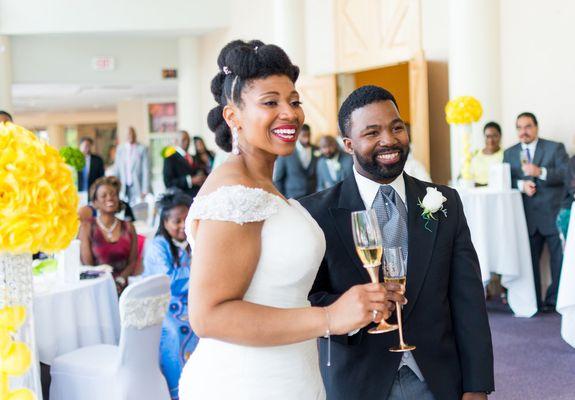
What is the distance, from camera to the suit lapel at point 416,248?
2.09 meters

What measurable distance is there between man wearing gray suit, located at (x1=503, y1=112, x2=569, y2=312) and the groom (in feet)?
17.5

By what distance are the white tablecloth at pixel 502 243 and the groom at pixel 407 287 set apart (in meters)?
4.99

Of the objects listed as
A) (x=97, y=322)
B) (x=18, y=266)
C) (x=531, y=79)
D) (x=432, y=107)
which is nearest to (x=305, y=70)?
(x=432, y=107)

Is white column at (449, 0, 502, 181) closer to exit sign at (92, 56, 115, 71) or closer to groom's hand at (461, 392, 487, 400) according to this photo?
groom's hand at (461, 392, 487, 400)

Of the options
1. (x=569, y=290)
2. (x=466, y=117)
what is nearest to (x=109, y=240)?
(x=569, y=290)

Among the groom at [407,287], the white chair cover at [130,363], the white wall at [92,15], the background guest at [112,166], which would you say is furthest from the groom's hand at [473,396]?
the white wall at [92,15]

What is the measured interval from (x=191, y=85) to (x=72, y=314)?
13872mm

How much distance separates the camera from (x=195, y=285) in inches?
62.3

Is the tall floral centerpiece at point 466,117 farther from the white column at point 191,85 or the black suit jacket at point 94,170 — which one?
the white column at point 191,85

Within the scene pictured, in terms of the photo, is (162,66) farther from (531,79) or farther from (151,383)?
(151,383)

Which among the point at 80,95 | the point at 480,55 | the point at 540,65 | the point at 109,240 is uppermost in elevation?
the point at 80,95

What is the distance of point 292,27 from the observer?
12.8m

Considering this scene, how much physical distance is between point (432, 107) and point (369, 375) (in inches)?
331

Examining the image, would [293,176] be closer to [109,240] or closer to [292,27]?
[109,240]
